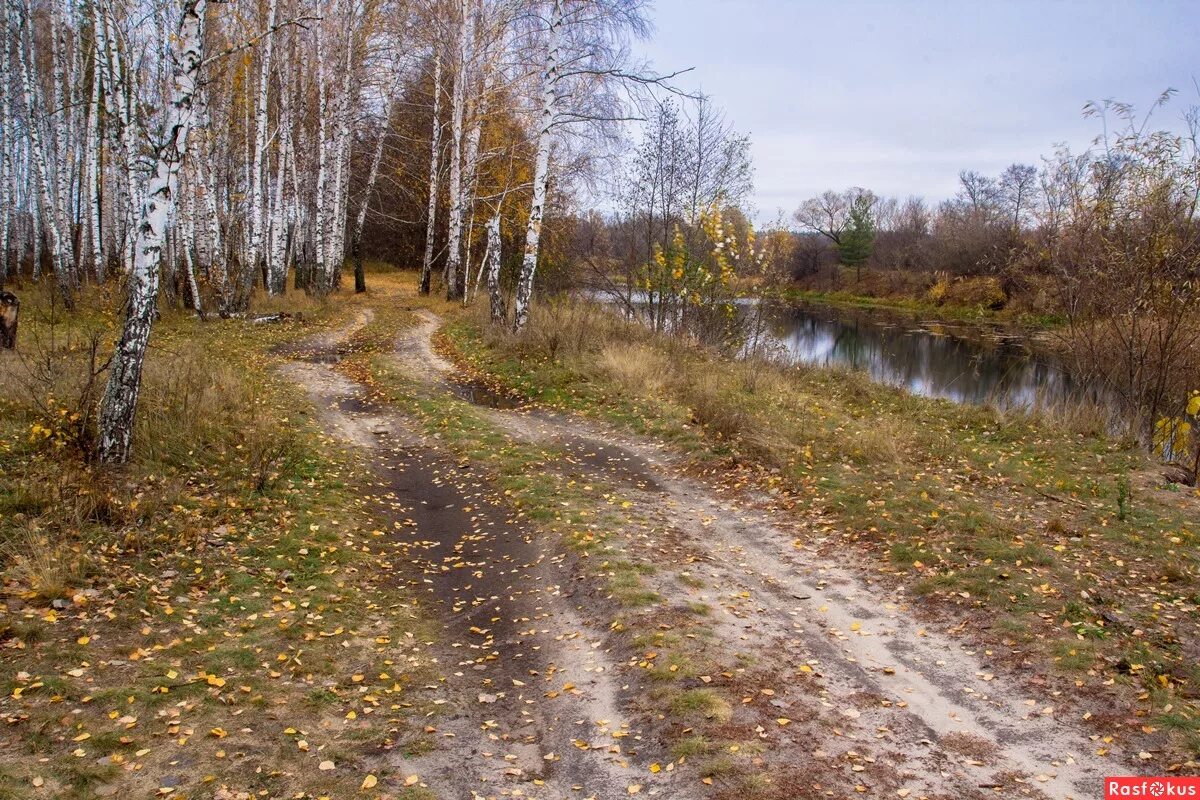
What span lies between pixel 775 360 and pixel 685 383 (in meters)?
6.16

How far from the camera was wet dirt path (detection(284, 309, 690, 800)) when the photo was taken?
4297 mm

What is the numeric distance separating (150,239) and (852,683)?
7.36 metres

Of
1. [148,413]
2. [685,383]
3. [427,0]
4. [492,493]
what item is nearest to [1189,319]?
[685,383]

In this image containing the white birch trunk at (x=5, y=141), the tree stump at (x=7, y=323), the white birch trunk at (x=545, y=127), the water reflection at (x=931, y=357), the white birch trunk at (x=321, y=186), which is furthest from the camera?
the white birch trunk at (x=321, y=186)

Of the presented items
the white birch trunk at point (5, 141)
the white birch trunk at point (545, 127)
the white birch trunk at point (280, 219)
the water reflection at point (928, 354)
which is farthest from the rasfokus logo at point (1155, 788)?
the white birch trunk at point (5, 141)

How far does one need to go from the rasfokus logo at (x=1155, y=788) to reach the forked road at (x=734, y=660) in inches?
3.2

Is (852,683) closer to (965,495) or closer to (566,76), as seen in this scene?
(965,495)

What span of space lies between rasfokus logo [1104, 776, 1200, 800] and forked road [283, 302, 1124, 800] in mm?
81

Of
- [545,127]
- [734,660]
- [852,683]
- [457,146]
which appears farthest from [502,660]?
[457,146]

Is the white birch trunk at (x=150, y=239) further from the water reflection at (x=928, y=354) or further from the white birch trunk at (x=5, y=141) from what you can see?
the white birch trunk at (x=5, y=141)

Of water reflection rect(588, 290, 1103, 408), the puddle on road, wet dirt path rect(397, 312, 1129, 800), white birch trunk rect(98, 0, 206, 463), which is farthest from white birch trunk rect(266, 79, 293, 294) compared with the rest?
wet dirt path rect(397, 312, 1129, 800)

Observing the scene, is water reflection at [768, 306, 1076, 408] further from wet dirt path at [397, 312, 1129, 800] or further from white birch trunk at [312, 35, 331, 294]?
white birch trunk at [312, 35, 331, 294]

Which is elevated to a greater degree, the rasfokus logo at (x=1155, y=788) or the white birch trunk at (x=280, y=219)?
the white birch trunk at (x=280, y=219)

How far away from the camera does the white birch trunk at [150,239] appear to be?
690 centimetres
